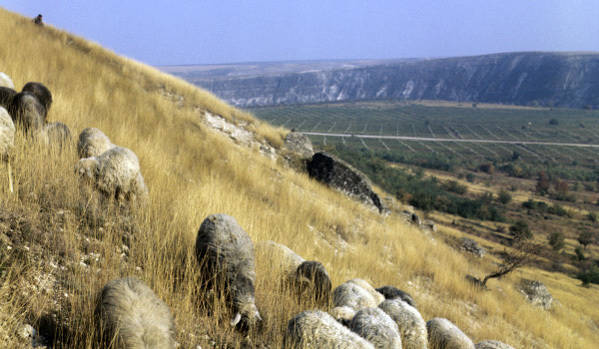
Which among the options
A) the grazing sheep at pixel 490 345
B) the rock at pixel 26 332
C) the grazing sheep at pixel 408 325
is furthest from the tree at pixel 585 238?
the rock at pixel 26 332

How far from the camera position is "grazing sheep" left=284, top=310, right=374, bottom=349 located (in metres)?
2.22

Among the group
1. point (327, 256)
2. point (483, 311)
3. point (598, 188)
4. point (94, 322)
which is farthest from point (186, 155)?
point (598, 188)

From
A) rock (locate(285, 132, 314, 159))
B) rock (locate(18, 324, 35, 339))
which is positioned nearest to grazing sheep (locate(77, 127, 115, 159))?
rock (locate(18, 324, 35, 339))

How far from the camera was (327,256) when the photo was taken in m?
5.47

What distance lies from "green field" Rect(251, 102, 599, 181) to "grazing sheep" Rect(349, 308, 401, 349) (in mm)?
57310

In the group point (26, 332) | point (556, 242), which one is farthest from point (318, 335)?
point (556, 242)

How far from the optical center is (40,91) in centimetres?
428

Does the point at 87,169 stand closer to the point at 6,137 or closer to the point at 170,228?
the point at 6,137

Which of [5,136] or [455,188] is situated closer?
[5,136]

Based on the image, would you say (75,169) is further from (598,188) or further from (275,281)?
(598,188)

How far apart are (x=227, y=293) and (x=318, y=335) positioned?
27.3 inches

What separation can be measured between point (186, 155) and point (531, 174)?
8865 cm

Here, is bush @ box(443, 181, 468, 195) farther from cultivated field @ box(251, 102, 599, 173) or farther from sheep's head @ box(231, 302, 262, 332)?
sheep's head @ box(231, 302, 262, 332)

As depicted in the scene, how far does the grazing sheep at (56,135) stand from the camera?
3.49 meters
